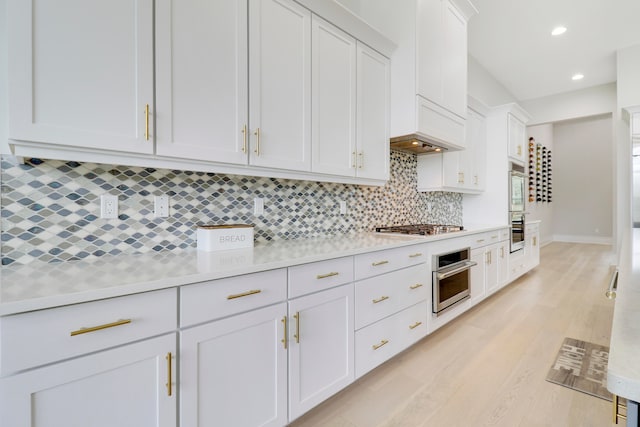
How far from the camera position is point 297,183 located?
85.6 inches

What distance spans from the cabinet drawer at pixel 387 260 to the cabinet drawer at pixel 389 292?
4 cm

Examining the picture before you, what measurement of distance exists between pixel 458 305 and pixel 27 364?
2885mm

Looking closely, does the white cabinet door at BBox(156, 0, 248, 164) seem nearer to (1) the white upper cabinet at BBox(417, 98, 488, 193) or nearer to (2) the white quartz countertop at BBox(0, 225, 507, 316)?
(2) the white quartz countertop at BBox(0, 225, 507, 316)

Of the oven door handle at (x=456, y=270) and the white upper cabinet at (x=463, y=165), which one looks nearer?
the oven door handle at (x=456, y=270)

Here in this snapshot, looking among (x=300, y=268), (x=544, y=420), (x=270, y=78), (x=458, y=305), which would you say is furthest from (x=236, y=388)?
(x=458, y=305)

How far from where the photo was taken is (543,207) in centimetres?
778

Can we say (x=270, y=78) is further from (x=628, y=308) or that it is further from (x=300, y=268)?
(x=628, y=308)

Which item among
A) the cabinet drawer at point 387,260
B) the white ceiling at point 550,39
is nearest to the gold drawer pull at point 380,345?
the cabinet drawer at point 387,260

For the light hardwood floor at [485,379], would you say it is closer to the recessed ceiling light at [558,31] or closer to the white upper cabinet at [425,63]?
the white upper cabinet at [425,63]

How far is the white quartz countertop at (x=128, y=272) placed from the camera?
839mm

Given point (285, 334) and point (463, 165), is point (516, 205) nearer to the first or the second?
point (463, 165)

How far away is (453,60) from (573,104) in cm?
456

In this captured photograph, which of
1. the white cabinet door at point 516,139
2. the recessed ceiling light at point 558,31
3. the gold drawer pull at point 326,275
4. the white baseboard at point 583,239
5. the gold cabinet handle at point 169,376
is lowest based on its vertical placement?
the white baseboard at point 583,239

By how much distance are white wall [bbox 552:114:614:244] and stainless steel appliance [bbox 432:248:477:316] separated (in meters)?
7.85
